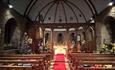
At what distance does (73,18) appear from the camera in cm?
2330

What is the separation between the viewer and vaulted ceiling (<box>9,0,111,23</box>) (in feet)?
51.9

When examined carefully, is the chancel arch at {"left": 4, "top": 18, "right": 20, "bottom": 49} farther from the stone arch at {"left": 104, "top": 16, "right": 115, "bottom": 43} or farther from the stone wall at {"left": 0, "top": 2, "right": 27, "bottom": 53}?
the stone arch at {"left": 104, "top": 16, "right": 115, "bottom": 43}

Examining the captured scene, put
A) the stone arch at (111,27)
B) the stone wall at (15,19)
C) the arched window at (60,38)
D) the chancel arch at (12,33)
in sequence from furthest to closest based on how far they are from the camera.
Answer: the arched window at (60,38), the stone arch at (111,27), the chancel arch at (12,33), the stone wall at (15,19)

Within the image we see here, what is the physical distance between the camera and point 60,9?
22.7 metres

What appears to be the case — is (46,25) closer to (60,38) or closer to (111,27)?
(111,27)

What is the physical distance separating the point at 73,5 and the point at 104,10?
6.07 meters

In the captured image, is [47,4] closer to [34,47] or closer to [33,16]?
[33,16]

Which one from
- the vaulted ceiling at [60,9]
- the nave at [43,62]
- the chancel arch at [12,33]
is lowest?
the nave at [43,62]

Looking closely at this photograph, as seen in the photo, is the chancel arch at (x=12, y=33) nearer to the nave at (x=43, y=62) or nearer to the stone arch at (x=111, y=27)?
the nave at (x=43, y=62)

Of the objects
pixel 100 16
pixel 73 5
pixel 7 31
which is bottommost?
pixel 7 31

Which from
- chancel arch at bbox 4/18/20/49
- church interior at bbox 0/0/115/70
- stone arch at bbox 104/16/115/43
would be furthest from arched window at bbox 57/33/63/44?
chancel arch at bbox 4/18/20/49

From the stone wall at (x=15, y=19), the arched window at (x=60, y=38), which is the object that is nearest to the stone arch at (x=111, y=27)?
the stone wall at (x=15, y=19)

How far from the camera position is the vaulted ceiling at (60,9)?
15812 millimetres

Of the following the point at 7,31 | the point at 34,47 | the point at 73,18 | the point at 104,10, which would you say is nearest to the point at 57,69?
the point at 34,47
